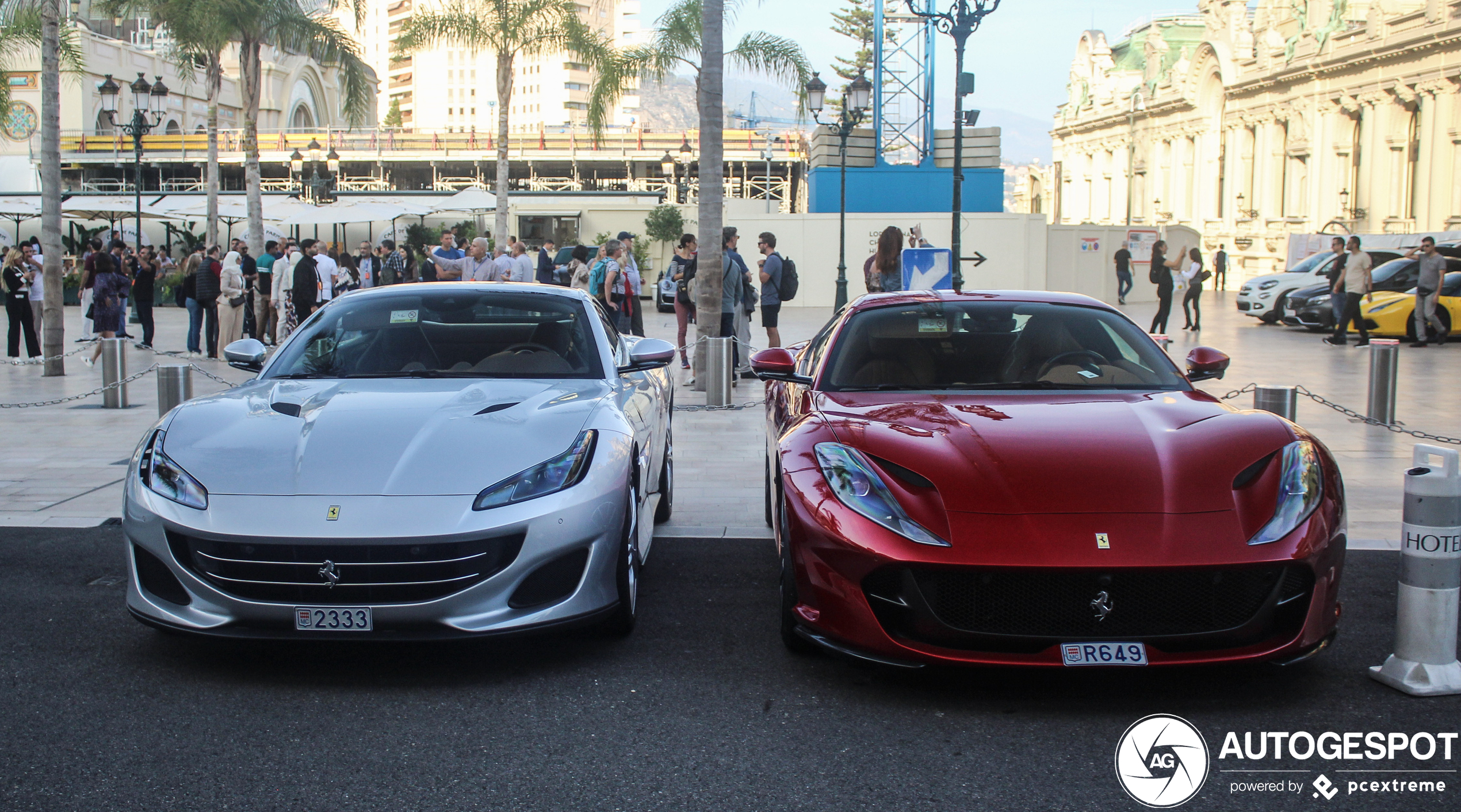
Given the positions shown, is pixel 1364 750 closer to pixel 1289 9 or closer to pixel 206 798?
pixel 206 798

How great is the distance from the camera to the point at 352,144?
82.5m

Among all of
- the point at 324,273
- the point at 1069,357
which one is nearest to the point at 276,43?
the point at 324,273

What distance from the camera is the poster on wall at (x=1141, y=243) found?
125 feet

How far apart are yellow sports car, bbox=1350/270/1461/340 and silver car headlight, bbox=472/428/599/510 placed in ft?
66.7

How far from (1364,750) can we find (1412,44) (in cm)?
4761

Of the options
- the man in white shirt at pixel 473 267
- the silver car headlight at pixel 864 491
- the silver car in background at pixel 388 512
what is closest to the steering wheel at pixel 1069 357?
the silver car headlight at pixel 864 491

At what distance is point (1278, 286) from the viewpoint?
26.0m

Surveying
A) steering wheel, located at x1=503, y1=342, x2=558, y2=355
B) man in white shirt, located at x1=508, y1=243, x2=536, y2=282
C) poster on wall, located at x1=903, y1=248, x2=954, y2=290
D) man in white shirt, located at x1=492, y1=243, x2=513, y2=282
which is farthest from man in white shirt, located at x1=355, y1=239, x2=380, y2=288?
steering wheel, located at x1=503, y1=342, x2=558, y2=355

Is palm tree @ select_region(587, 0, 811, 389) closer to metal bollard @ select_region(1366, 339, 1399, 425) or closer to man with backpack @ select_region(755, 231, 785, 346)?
man with backpack @ select_region(755, 231, 785, 346)

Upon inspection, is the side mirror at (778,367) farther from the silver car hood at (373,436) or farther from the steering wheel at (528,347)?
the steering wheel at (528,347)

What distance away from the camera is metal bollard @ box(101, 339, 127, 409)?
1221 cm

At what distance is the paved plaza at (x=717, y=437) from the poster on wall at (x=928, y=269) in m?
2.30

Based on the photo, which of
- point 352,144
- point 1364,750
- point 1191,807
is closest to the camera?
point 1191,807

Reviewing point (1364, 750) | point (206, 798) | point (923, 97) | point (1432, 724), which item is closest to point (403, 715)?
point (206, 798)
